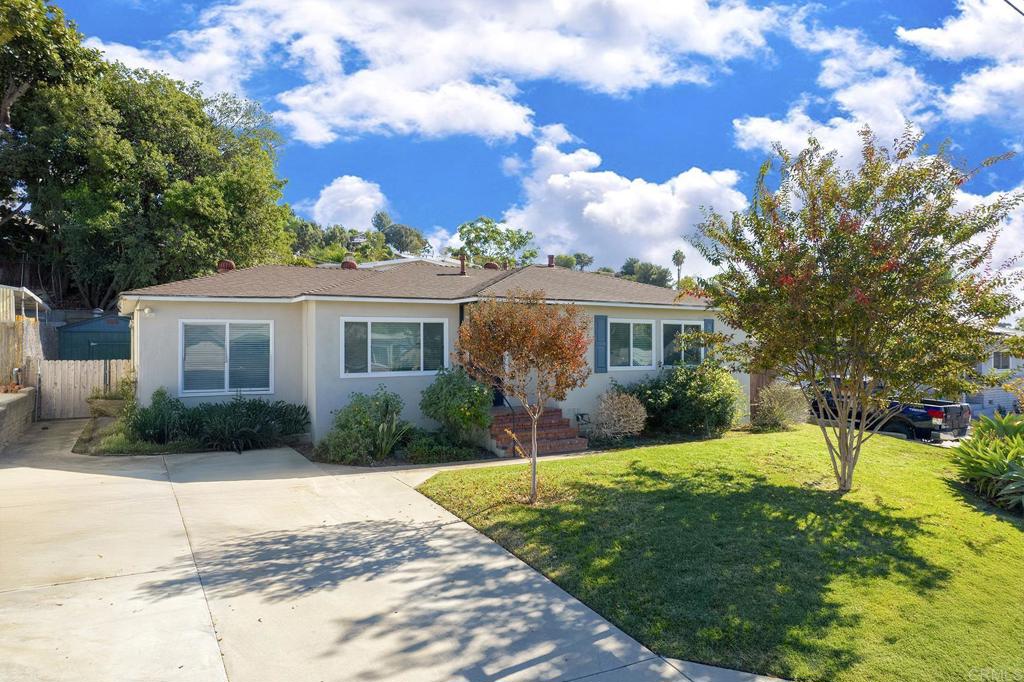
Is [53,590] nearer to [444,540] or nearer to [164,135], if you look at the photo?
[444,540]

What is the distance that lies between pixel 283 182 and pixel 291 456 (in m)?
23.6

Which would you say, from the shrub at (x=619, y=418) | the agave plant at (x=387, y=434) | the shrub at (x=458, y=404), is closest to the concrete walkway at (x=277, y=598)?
the agave plant at (x=387, y=434)

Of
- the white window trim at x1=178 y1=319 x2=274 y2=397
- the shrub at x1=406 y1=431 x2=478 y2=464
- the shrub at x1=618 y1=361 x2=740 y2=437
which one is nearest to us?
the shrub at x1=406 y1=431 x2=478 y2=464

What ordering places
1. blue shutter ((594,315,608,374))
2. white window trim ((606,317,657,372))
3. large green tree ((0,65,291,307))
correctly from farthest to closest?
1. large green tree ((0,65,291,307))
2. white window trim ((606,317,657,372))
3. blue shutter ((594,315,608,374))

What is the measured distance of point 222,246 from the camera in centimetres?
2597

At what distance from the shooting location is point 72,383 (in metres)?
16.6

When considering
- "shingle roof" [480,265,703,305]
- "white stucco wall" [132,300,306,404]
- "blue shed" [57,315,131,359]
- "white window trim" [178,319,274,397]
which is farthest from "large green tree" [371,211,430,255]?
"white window trim" [178,319,274,397]

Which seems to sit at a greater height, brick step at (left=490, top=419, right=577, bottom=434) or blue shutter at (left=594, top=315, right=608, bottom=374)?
blue shutter at (left=594, top=315, right=608, bottom=374)

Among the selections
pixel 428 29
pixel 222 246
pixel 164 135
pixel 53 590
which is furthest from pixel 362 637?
pixel 164 135

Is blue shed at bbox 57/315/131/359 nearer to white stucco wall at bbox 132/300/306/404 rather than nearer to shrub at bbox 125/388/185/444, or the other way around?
white stucco wall at bbox 132/300/306/404

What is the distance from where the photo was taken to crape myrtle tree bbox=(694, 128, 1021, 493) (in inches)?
307

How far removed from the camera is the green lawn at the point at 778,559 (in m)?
4.46

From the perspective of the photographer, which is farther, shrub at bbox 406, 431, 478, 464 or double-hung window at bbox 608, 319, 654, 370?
double-hung window at bbox 608, 319, 654, 370

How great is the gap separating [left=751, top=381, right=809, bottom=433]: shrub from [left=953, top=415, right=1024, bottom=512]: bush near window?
14.4 ft
